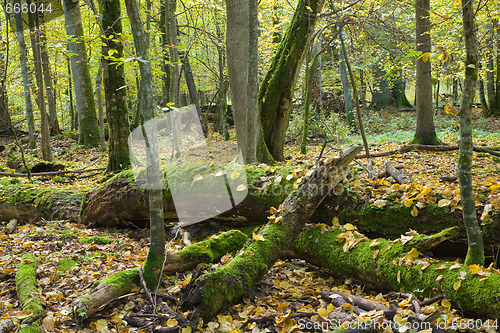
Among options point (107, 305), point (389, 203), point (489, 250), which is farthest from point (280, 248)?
point (489, 250)

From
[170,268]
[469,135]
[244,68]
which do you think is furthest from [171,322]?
[244,68]

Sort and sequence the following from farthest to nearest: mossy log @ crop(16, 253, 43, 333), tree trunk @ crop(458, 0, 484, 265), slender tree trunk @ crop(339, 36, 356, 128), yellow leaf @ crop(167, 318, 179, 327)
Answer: slender tree trunk @ crop(339, 36, 356, 128) < tree trunk @ crop(458, 0, 484, 265) < yellow leaf @ crop(167, 318, 179, 327) < mossy log @ crop(16, 253, 43, 333)

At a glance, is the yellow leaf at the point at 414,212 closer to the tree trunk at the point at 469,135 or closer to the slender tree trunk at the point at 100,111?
the tree trunk at the point at 469,135

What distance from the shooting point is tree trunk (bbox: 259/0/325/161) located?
8.70 metres

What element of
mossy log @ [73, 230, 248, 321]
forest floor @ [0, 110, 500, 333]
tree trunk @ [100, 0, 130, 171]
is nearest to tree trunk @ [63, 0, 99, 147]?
tree trunk @ [100, 0, 130, 171]

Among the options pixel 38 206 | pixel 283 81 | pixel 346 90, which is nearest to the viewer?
pixel 38 206

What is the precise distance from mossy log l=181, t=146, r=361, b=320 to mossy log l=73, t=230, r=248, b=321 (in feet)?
1.39

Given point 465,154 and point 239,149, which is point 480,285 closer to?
point 465,154

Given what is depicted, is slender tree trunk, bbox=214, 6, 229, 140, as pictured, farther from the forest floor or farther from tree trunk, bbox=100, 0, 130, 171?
the forest floor

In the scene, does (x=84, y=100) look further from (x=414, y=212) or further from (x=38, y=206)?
(x=414, y=212)

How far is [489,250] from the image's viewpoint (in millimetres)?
3646

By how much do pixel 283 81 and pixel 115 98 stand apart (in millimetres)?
4072

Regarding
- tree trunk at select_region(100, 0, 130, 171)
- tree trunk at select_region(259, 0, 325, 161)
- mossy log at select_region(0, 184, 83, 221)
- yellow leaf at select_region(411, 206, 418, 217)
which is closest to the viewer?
yellow leaf at select_region(411, 206, 418, 217)

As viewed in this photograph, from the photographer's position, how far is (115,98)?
25.4 feet
